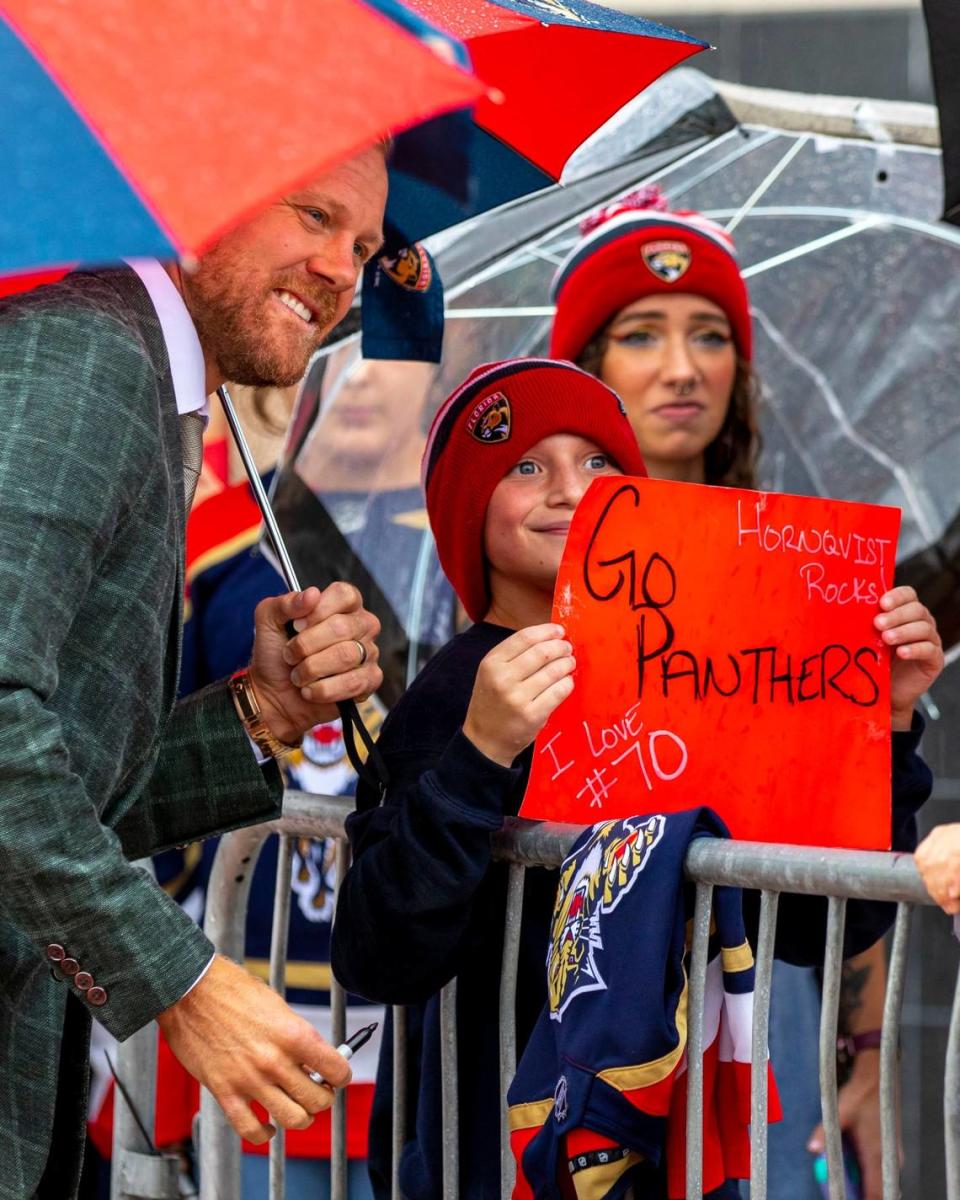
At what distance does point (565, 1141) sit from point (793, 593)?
849mm

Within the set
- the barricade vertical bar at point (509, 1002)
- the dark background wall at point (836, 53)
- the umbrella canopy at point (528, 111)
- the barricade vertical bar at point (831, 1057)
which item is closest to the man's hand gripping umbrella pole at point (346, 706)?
the barricade vertical bar at point (509, 1002)

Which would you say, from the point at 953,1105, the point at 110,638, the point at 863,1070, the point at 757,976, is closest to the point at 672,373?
the point at 863,1070

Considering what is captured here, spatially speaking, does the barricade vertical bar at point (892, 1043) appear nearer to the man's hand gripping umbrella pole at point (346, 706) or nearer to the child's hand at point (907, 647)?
the child's hand at point (907, 647)

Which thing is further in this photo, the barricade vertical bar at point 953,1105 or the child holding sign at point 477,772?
the child holding sign at point 477,772

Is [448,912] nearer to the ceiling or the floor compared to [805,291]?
nearer to the floor

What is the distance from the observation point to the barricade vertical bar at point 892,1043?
220 cm

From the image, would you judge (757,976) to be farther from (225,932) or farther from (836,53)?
(836,53)

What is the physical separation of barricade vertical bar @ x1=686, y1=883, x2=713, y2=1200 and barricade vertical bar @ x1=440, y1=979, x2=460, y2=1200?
43cm

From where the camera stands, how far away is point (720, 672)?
2.61 meters

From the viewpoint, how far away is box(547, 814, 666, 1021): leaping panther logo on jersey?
231 cm

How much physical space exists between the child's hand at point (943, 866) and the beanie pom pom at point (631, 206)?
2.25 m

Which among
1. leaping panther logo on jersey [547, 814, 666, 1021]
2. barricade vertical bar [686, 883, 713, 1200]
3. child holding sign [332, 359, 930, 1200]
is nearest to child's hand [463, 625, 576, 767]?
child holding sign [332, 359, 930, 1200]

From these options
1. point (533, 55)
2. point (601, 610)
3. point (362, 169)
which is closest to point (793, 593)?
point (601, 610)

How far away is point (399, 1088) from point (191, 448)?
1.02 m
